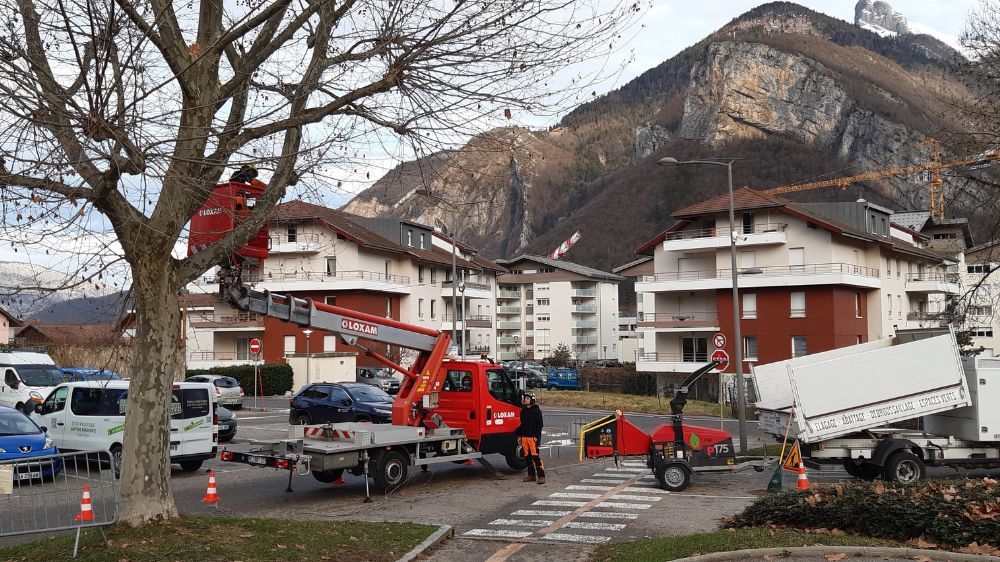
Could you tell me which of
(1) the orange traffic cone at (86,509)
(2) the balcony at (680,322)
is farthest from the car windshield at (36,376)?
(2) the balcony at (680,322)

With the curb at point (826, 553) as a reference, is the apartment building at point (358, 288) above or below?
above

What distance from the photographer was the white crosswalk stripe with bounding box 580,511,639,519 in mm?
13112

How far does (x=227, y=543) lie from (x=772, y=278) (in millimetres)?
47350

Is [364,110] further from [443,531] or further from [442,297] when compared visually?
[442,297]

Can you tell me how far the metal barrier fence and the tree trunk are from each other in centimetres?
27

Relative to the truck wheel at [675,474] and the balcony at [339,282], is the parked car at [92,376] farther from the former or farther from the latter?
the balcony at [339,282]

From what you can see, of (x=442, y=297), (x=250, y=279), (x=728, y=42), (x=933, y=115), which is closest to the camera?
(x=250, y=279)

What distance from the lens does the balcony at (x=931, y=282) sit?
63500mm

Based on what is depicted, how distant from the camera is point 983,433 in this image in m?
15.9

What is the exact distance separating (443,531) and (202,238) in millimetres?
4780

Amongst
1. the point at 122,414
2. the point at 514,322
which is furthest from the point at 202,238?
the point at 514,322

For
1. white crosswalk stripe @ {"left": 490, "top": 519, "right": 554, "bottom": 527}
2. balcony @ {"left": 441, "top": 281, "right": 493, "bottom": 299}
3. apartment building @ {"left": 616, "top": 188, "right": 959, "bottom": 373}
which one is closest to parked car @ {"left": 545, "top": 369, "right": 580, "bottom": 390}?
apartment building @ {"left": 616, "top": 188, "right": 959, "bottom": 373}

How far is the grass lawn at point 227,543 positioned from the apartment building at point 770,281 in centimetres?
4521

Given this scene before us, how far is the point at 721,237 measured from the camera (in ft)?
178
